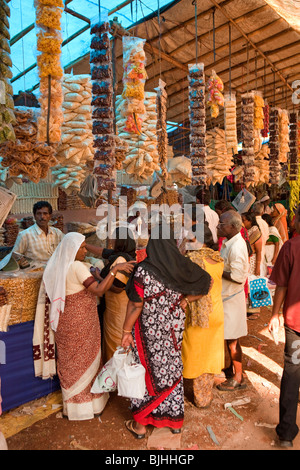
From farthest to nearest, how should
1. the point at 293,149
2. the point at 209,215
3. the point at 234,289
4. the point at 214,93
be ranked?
the point at 293,149 < the point at 209,215 < the point at 214,93 < the point at 234,289

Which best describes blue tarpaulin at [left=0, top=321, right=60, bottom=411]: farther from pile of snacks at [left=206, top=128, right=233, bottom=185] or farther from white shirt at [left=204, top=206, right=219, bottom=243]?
pile of snacks at [left=206, top=128, right=233, bottom=185]

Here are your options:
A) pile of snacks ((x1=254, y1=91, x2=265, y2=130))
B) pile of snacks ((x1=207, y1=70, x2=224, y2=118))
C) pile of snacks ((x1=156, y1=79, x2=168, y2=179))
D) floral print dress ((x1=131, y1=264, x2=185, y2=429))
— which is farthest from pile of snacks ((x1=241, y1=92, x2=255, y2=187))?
floral print dress ((x1=131, y1=264, x2=185, y2=429))

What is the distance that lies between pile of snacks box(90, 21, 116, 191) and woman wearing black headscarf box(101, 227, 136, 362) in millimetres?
501

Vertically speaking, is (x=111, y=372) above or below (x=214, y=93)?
below

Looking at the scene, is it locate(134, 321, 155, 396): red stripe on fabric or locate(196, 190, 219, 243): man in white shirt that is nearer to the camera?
locate(134, 321, 155, 396): red stripe on fabric

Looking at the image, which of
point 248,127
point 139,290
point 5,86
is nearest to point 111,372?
point 139,290

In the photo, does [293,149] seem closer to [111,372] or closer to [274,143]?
[274,143]

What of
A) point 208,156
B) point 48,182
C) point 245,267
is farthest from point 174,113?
point 245,267

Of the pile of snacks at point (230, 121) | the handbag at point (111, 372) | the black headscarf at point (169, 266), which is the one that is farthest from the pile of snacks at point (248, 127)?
the handbag at point (111, 372)

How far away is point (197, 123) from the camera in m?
4.50

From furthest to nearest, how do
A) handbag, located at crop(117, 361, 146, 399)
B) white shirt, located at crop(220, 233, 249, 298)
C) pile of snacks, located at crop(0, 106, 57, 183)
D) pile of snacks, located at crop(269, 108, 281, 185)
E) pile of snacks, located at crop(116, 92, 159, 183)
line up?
pile of snacks, located at crop(269, 108, 281, 185), pile of snacks, located at crop(116, 92, 159, 183), white shirt, located at crop(220, 233, 249, 298), pile of snacks, located at crop(0, 106, 57, 183), handbag, located at crop(117, 361, 146, 399)

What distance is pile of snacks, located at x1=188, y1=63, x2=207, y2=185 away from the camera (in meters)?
4.36

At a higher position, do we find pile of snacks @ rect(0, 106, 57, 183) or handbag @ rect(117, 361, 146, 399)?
pile of snacks @ rect(0, 106, 57, 183)

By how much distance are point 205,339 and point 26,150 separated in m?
2.02
